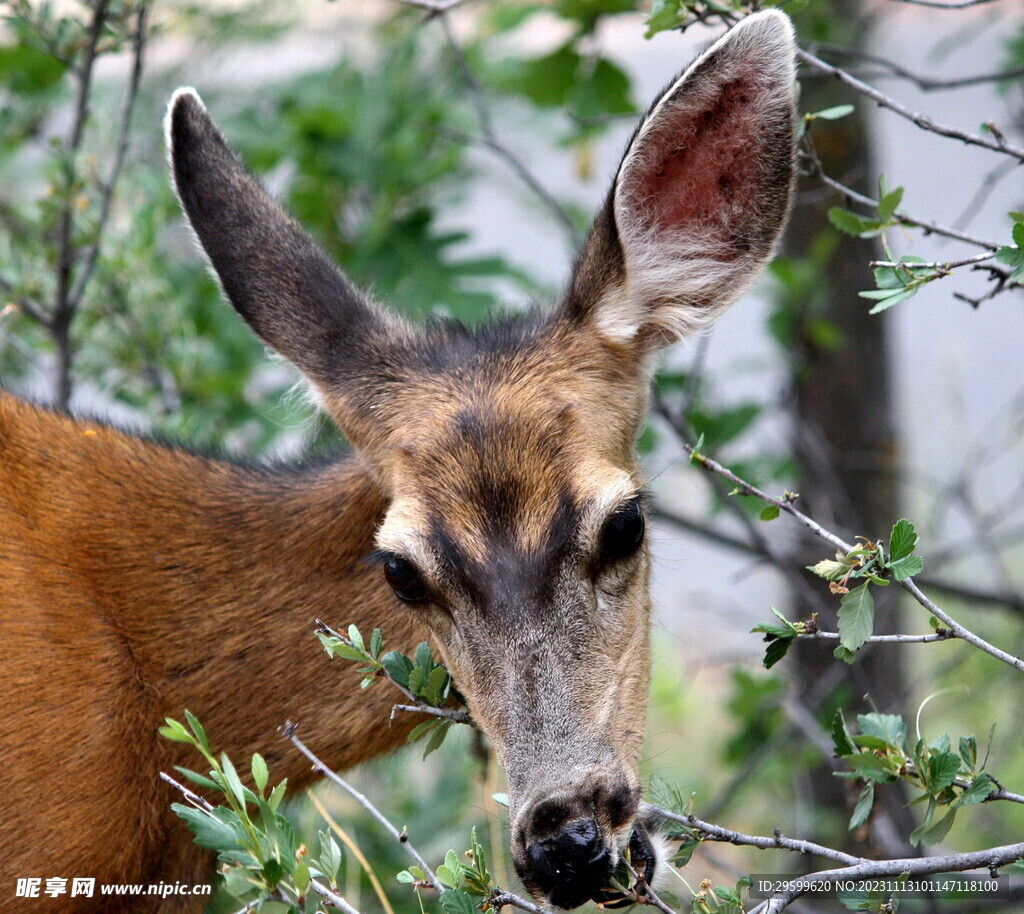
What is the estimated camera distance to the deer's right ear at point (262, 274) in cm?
463

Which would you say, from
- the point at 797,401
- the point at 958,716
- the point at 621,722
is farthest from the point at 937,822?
the point at 958,716

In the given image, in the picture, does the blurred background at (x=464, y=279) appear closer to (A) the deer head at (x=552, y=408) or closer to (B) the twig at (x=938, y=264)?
(A) the deer head at (x=552, y=408)

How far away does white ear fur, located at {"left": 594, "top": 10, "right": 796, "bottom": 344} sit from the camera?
4139 mm

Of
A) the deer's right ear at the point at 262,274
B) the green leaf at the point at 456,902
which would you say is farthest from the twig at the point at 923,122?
the green leaf at the point at 456,902

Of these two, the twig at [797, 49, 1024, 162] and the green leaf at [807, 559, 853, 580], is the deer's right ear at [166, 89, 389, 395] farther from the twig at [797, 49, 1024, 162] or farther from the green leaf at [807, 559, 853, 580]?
the green leaf at [807, 559, 853, 580]

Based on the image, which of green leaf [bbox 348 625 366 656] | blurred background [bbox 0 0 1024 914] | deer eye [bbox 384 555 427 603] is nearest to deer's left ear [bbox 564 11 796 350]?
blurred background [bbox 0 0 1024 914]

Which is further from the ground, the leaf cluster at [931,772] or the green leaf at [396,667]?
the leaf cluster at [931,772]

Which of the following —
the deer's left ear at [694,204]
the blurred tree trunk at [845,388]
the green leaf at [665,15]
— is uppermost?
the green leaf at [665,15]

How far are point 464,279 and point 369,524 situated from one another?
9.12 ft

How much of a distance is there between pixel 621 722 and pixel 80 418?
2.57 meters

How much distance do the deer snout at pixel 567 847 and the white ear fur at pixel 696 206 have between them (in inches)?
68.2

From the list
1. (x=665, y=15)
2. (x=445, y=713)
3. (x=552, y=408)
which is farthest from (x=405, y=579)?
(x=665, y=15)

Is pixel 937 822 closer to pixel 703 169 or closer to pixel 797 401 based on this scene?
pixel 703 169

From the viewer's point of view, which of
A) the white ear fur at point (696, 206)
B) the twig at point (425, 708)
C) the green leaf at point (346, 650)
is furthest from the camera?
the white ear fur at point (696, 206)
